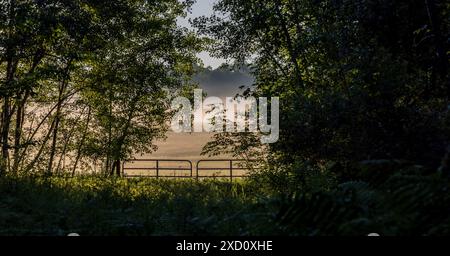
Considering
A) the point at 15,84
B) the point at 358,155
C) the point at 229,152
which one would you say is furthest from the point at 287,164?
the point at 15,84

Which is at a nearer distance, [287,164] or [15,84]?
[287,164]

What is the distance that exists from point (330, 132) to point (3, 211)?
672 centimetres

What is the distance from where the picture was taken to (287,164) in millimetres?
13477

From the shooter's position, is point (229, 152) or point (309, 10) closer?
point (309, 10)

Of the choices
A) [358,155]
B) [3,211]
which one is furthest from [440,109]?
[3,211]

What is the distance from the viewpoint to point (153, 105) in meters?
29.8

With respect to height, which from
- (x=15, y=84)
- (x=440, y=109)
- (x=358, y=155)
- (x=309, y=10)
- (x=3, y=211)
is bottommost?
(x=3, y=211)
